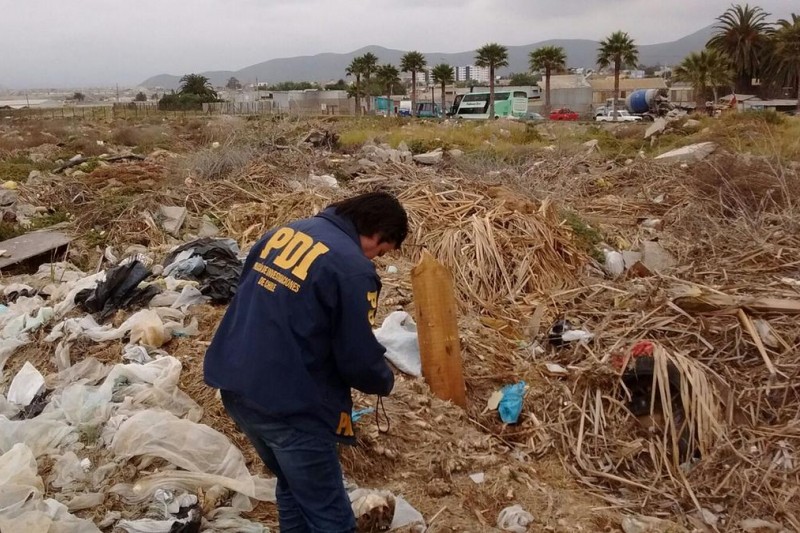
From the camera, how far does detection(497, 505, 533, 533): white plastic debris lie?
3.16 meters

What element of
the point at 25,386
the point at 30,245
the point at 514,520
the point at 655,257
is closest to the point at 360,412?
the point at 514,520

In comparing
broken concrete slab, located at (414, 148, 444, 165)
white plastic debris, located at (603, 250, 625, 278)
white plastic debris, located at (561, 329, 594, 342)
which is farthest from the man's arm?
broken concrete slab, located at (414, 148, 444, 165)

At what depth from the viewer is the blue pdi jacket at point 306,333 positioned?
213 centimetres

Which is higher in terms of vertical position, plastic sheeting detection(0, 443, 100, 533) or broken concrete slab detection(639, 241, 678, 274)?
broken concrete slab detection(639, 241, 678, 274)

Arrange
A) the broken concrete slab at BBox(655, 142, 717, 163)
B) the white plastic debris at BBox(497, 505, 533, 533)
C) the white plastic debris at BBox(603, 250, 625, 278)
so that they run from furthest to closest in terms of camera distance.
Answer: the broken concrete slab at BBox(655, 142, 717, 163)
the white plastic debris at BBox(603, 250, 625, 278)
the white plastic debris at BBox(497, 505, 533, 533)

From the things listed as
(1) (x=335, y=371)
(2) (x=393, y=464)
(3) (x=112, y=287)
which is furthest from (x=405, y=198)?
(1) (x=335, y=371)

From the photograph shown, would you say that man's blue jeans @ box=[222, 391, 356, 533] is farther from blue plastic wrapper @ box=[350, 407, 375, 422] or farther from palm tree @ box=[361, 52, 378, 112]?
palm tree @ box=[361, 52, 378, 112]

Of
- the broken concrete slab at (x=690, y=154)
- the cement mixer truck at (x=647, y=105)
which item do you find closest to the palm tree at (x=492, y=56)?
the cement mixer truck at (x=647, y=105)

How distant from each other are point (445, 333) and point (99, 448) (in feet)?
6.42

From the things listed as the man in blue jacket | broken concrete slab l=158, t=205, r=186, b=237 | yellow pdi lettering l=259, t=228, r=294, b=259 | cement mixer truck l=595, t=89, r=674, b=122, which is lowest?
broken concrete slab l=158, t=205, r=186, b=237

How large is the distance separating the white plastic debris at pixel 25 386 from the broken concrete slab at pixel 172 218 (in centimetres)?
401

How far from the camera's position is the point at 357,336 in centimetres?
215

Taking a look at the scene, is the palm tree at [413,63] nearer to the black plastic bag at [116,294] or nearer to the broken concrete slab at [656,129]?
the broken concrete slab at [656,129]

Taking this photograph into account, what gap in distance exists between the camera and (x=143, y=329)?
473 cm
